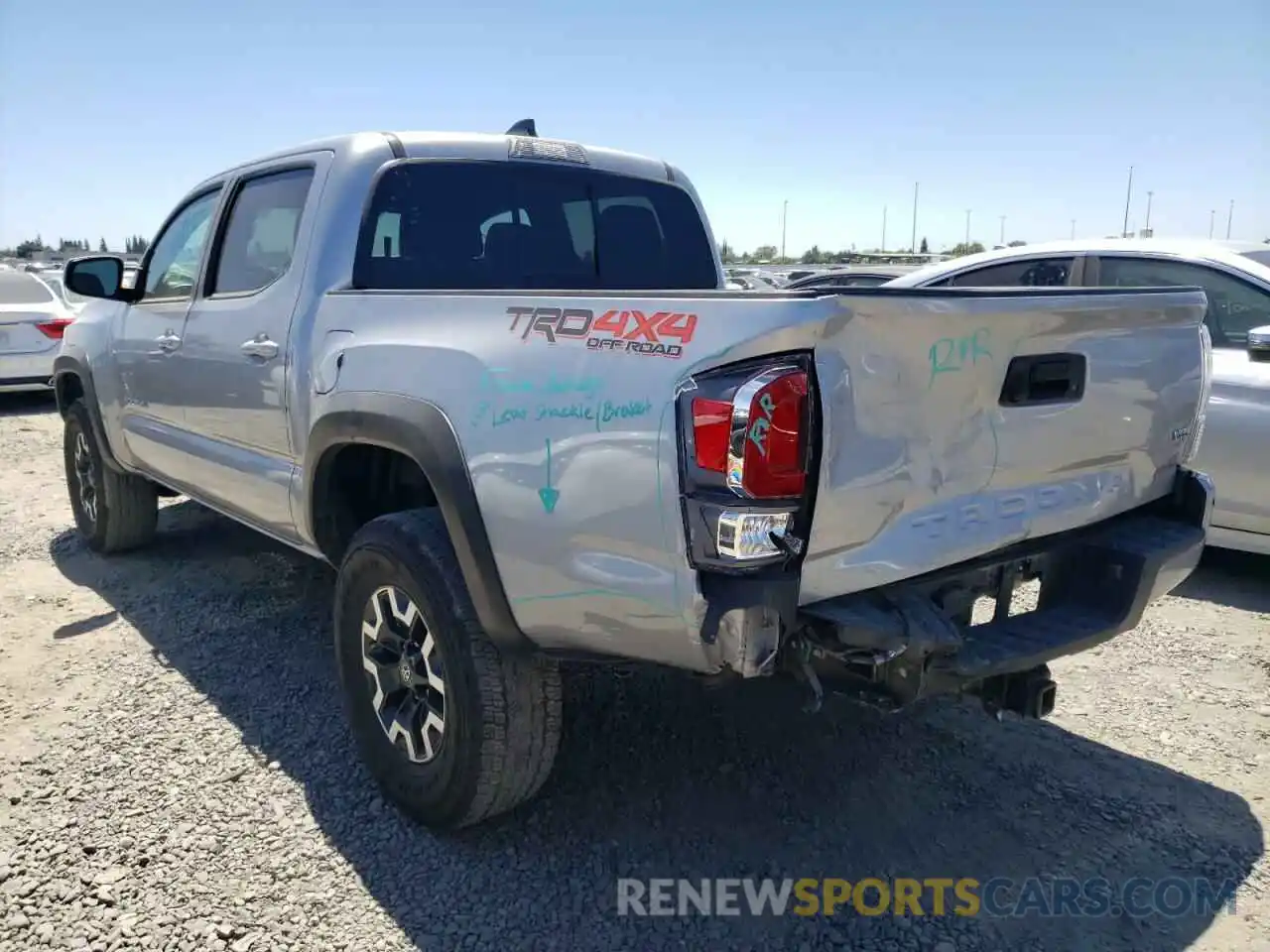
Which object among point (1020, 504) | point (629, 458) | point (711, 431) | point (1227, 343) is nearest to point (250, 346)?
point (629, 458)

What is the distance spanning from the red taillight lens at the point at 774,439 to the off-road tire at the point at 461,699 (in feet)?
2.74

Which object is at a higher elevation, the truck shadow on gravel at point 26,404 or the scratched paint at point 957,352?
the scratched paint at point 957,352

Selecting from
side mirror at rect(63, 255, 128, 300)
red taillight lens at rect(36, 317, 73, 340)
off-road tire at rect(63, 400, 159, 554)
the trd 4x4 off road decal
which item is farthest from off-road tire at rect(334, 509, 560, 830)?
red taillight lens at rect(36, 317, 73, 340)

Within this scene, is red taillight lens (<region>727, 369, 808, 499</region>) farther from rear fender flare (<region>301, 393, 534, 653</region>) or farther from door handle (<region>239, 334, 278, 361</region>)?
door handle (<region>239, 334, 278, 361</region>)

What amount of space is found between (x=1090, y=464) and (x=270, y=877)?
8.17 feet

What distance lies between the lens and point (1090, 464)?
8.68ft

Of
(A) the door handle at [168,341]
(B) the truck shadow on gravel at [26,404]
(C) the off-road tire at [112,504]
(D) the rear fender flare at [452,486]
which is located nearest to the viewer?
(D) the rear fender flare at [452,486]

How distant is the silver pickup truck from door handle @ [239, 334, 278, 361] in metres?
0.01

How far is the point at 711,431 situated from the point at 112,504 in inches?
174

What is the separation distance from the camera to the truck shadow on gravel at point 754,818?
245cm

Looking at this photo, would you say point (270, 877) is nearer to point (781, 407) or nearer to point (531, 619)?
point (531, 619)

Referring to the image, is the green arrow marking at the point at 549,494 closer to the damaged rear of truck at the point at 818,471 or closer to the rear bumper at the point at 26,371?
the damaged rear of truck at the point at 818,471

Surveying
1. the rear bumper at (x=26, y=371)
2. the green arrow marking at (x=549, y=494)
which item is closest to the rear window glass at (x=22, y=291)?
the rear bumper at (x=26, y=371)

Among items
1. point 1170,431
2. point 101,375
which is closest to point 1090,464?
point 1170,431
